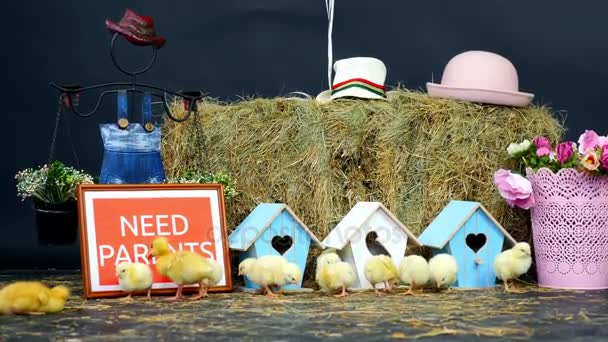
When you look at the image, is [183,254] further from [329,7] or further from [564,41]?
[564,41]

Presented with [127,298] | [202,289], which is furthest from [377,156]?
[127,298]

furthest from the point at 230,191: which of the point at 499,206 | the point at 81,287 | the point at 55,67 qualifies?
the point at 55,67

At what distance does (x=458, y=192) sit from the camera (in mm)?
4500

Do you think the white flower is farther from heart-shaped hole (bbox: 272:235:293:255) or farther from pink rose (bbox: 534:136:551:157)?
heart-shaped hole (bbox: 272:235:293:255)

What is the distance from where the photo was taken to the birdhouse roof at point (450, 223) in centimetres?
424

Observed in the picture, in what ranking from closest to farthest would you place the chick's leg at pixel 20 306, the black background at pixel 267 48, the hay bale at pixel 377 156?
the chick's leg at pixel 20 306 < the hay bale at pixel 377 156 < the black background at pixel 267 48

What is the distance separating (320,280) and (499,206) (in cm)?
92

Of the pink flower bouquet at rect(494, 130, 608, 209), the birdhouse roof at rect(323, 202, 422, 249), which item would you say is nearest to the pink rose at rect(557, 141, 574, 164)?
the pink flower bouquet at rect(494, 130, 608, 209)

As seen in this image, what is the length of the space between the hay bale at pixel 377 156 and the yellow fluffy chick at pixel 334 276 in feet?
1.49

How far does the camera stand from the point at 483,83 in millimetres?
4523

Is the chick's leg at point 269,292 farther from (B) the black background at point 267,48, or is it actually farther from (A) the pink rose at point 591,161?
(B) the black background at point 267,48

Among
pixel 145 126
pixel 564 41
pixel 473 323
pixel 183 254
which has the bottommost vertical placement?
pixel 473 323

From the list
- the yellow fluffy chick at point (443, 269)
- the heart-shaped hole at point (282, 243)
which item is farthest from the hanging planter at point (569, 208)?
the heart-shaped hole at point (282, 243)

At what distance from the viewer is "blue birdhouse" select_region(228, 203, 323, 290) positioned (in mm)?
4184
